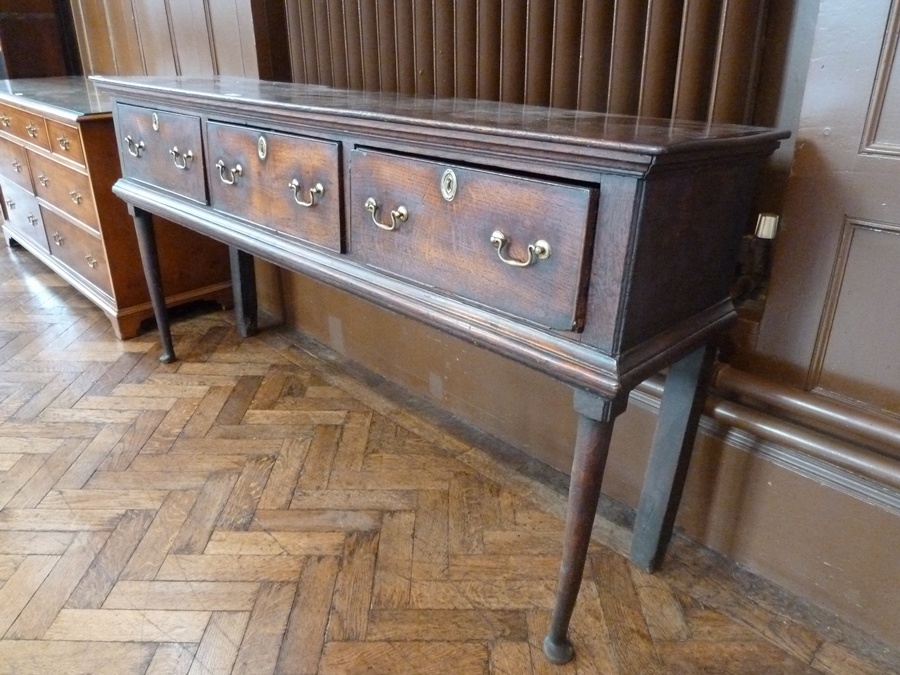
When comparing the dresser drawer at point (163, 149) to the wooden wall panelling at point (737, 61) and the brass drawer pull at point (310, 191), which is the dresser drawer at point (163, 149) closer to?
the brass drawer pull at point (310, 191)

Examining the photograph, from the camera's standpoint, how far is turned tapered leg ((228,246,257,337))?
2162 millimetres

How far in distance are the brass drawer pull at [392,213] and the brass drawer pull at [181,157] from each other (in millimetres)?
595

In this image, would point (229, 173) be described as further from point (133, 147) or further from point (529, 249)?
point (529, 249)

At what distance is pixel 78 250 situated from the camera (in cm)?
233

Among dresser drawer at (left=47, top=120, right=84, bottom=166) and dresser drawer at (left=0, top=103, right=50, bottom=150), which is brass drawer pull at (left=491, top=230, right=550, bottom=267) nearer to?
dresser drawer at (left=47, top=120, right=84, bottom=166)

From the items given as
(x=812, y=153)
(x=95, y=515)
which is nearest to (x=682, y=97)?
(x=812, y=153)

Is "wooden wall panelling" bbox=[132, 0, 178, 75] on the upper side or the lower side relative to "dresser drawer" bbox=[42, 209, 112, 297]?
upper

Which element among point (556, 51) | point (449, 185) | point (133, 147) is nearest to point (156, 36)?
point (133, 147)

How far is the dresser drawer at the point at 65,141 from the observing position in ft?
6.62

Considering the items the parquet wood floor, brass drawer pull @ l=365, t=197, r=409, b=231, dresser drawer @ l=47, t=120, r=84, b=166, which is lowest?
the parquet wood floor

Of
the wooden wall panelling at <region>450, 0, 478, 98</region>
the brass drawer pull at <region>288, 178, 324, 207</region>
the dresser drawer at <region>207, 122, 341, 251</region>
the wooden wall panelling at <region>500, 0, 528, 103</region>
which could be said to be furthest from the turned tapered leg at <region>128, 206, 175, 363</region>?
the wooden wall panelling at <region>500, 0, 528, 103</region>

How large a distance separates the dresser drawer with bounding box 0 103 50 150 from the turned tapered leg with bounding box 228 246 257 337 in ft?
2.42

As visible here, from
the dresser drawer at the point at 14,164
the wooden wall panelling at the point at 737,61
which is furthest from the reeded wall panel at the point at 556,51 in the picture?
the dresser drawer at the point at 14,164

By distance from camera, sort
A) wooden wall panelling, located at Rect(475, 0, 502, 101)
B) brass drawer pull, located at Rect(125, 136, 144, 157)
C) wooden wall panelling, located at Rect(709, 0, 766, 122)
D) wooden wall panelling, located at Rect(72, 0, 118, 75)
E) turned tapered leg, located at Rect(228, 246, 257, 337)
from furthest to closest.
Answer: wooden wall panelling, located at Rect(72, 0, 118, 75) < turned tapered leg, located at Rect(228, 246, 257, 337) < brass drawer pull, located at Rect(125, 136, 144, 157) < wooden wall panelling, located at Rect(475, 0, 502, 101) < wooden wall panelling, located at Rect(709, 0, 766, 122)
